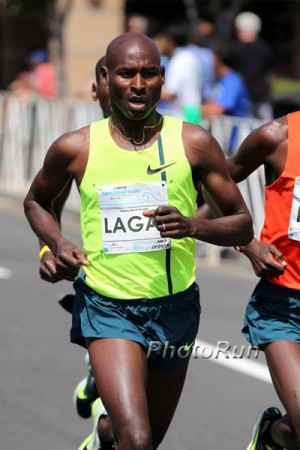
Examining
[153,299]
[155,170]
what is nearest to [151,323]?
[153,299]

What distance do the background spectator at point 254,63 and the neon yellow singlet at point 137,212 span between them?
9.85 metres

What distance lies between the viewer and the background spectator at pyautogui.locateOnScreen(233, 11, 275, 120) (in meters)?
15.0

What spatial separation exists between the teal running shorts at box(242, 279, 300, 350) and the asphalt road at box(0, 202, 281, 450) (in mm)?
1444

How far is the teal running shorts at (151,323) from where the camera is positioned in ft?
16.9

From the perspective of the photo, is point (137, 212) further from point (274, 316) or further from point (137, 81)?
point (274, 316)

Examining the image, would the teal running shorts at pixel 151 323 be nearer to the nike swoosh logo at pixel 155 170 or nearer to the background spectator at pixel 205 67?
the nike swoosh logo at pixel 155 170

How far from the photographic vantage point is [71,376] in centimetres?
835

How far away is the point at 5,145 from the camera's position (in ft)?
58.3

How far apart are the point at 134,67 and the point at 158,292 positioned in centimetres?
88

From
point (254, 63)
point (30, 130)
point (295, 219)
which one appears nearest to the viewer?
point (295, 219)

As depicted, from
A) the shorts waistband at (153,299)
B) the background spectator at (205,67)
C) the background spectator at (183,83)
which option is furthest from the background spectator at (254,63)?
the shorts waistband at (153,299)

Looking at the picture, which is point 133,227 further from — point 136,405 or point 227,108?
point 227,108

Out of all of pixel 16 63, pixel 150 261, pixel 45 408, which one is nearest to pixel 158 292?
pixel 150 261

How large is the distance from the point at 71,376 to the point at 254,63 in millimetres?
7499
